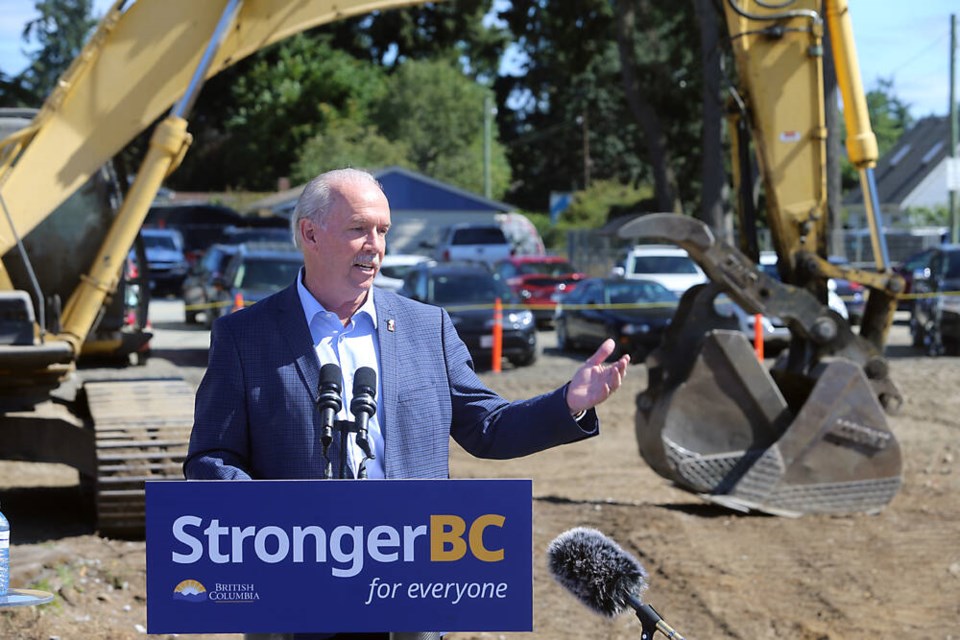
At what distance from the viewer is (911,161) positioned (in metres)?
75.2

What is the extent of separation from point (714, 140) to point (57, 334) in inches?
980

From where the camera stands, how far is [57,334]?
Answer: 8719mm

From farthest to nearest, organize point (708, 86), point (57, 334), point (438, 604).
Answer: point (708, 86), point (57, 334), point (438, 604)

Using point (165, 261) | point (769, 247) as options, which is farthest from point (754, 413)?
point (165, 261)

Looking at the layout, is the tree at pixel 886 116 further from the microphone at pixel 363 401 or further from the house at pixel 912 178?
the microphone at pixel 363 401

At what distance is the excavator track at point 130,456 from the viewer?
8.95 m

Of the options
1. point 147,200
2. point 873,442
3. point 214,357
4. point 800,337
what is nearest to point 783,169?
point 800,337

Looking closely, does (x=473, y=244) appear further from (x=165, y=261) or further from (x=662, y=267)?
(x=662, y=267)

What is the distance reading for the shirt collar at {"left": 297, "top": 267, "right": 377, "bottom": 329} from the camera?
383 centimetres

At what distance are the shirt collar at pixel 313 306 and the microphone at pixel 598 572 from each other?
801 mm

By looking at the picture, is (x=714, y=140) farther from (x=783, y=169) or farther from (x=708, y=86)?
(x=783, y=169)

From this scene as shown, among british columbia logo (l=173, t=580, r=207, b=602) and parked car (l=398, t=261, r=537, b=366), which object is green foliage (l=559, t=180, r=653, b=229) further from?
british columbia logo (l=173, t=580, r=207, b=602)

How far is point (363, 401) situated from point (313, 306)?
0.47 metres

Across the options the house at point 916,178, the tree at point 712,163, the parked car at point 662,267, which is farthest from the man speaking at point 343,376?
the house at point 916,178
